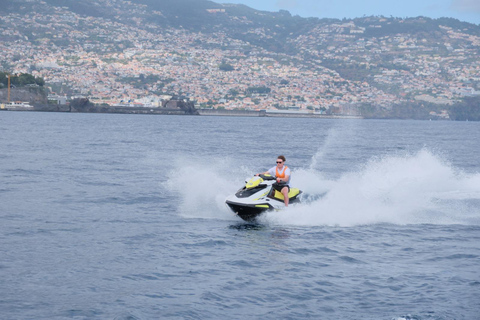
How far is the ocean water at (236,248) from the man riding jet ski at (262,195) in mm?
262

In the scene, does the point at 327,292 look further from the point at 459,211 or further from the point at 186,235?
the point at 459,211

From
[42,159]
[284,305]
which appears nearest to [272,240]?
[284,305]

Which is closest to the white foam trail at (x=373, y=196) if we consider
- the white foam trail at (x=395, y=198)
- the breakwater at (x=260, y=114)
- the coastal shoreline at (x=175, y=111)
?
the white foam trail at (x=395, y=198)

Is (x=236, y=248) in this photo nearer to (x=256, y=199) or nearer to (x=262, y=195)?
(x=256, y=199)

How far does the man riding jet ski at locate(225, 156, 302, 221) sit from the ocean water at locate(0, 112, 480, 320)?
262 mm

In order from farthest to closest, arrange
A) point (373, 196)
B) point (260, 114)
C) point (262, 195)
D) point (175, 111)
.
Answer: point (260, 114)
point (175, 111)
point (373, 196)
point (262, 195)

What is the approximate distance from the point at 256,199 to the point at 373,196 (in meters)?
5.08

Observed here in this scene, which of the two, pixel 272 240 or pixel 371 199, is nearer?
pixel 272 240

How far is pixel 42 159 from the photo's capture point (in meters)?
32.8

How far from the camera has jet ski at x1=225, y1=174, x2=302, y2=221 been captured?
1653 centimetres

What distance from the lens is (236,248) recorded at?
563 inches

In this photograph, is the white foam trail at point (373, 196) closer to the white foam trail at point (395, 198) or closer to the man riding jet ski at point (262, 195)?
the white foam trail at point (395, 198)

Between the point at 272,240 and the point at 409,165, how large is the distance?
11.7 meters

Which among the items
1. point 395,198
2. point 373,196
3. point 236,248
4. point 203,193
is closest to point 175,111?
point 203,193
